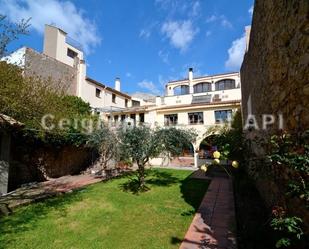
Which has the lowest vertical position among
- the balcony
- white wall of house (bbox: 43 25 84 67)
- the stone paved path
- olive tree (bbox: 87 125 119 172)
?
the stone paved path

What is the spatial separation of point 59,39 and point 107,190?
26.4m

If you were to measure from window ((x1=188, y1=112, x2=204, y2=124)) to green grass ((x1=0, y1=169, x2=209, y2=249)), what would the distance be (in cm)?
1520

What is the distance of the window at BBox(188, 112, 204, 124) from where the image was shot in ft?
78.6

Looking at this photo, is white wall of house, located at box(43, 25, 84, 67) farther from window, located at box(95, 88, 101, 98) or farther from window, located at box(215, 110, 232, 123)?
window, located at box(215, 110, 232, 123)

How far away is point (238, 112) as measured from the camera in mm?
20516

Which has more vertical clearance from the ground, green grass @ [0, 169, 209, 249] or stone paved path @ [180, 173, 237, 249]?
stone paved path @ [180, 173, 237, 249]

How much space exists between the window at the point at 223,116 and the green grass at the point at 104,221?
14434mm

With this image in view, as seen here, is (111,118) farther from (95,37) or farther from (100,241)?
(100,241)

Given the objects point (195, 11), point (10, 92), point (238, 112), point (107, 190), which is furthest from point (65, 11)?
point (238, 112)

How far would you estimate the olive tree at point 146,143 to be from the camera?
9.80 meters

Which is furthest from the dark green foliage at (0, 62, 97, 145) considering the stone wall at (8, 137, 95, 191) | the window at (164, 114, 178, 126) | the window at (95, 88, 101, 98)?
the window at (95, 88, 101, 98)

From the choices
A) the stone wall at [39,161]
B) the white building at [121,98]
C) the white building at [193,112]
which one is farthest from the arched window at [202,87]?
the stone wall at [39,161]

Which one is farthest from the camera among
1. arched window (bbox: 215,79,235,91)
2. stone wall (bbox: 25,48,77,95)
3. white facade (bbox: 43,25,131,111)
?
arched window (bbox: 215,79,235,91)

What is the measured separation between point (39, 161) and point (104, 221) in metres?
10.8
